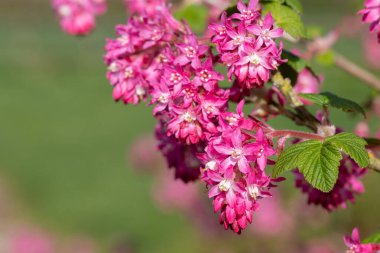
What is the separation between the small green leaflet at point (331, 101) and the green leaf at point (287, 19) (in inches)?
8.2

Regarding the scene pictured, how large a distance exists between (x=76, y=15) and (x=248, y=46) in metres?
1.97

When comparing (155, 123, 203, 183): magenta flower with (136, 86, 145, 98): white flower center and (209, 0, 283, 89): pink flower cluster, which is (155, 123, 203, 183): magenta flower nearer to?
(136, 86, 145, 98): white flower center

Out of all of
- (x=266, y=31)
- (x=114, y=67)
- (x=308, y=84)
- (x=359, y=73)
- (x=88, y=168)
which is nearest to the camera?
(x=266, y=31)

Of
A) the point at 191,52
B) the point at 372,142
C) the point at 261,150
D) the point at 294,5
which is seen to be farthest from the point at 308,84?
the point at 261,150

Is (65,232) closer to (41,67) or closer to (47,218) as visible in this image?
(47,218)

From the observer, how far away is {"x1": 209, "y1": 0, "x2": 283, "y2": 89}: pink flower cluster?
6.77 ft

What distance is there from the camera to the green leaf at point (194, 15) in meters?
3.88

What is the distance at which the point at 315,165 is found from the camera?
2.04 m

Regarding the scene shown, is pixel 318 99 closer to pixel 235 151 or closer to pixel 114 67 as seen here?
pixel 235 151

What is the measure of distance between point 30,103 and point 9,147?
11.9ft

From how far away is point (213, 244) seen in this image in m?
7.73

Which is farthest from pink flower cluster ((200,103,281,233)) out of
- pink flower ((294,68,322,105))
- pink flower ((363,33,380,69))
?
pink flower ((363,33,380,69))

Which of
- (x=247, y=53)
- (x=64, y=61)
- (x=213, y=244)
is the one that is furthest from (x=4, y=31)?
(x=247, y=53)

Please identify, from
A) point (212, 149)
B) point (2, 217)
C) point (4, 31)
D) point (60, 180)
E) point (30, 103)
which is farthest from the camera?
point (4, 31)
